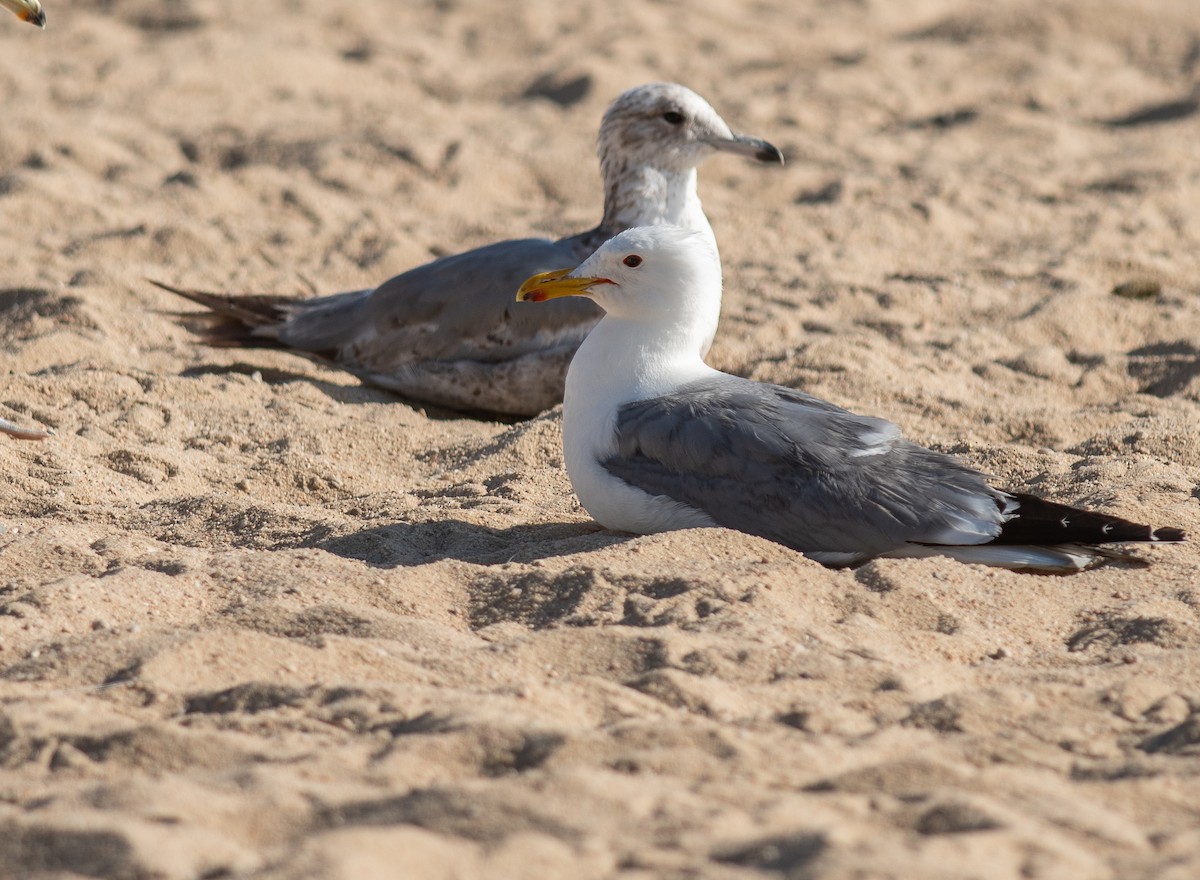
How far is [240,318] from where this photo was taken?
20.3ft

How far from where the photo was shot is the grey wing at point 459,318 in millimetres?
5918

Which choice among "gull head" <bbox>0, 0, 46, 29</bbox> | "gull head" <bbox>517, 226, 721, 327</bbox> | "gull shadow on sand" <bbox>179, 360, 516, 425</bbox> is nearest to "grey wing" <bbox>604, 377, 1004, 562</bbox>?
"gull head" <bbox>517, 226, 721, 327</bbox>

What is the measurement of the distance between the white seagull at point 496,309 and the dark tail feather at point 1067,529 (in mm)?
2312

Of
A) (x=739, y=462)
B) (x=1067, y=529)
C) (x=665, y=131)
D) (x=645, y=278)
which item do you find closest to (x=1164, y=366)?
(x=665, y=131)

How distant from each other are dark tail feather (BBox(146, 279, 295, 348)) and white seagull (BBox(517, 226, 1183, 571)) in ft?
6.99

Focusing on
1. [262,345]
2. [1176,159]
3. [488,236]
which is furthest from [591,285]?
[1176,159]

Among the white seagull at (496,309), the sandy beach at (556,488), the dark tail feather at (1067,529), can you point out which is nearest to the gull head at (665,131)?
the white seagull at (496,309)

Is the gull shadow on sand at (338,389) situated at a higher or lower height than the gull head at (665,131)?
lower

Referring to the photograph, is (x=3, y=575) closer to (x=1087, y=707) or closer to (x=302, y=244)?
(x=1087, y=707)

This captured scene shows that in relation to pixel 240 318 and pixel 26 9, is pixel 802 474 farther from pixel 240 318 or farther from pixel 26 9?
pixel 26 9

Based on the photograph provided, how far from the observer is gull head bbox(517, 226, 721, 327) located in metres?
4.41

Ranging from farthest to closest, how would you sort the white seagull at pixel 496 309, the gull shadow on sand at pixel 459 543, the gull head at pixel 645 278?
the white seagull at pixel 496 309 → the gull head at pixel 645 278 → the gull shadow on sand at pixel 459 543

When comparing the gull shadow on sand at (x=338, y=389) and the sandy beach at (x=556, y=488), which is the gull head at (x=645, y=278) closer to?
the sandy beach at (x=556, y=488)

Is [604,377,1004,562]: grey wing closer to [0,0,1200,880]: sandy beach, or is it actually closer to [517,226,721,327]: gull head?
[0,0,1200,880]: sandy beach
